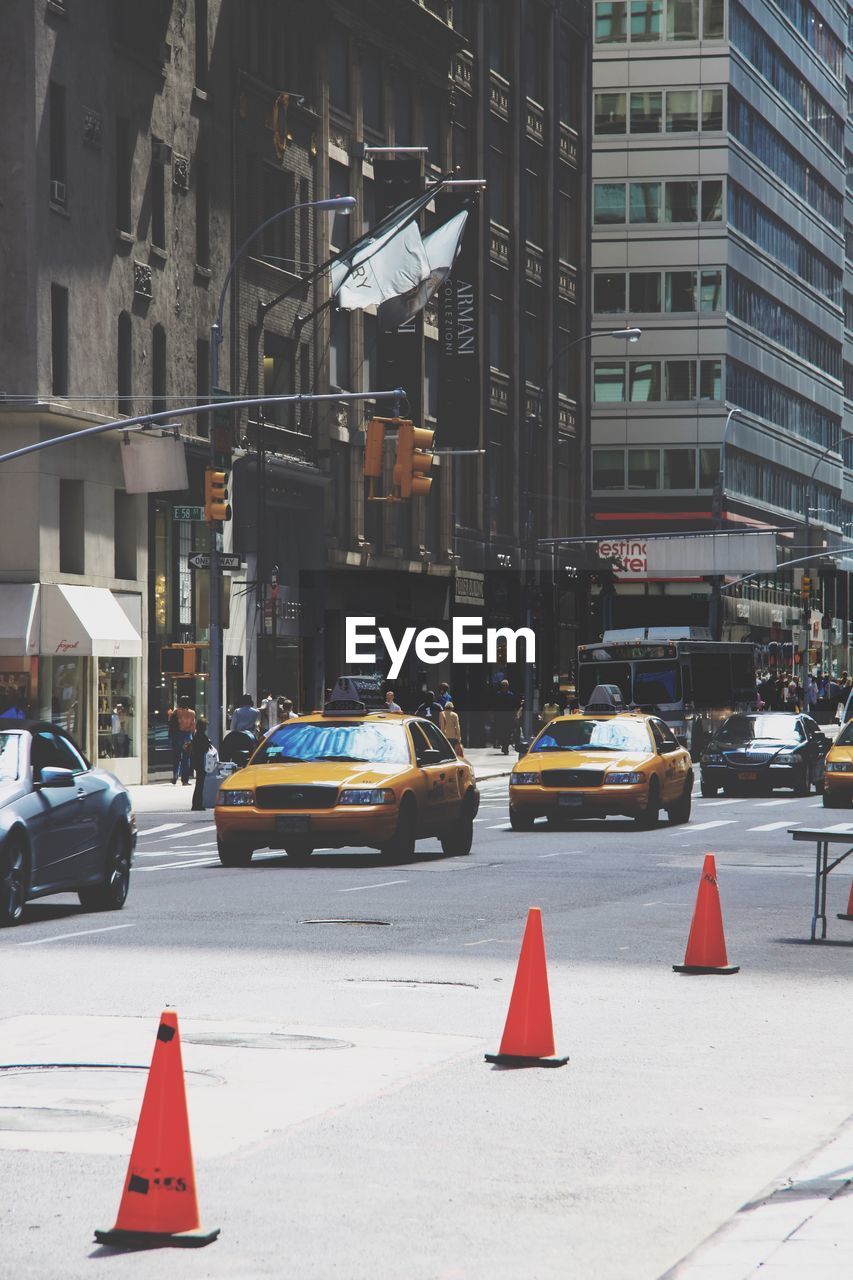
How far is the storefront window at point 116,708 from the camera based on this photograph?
43.9m

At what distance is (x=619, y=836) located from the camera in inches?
1160

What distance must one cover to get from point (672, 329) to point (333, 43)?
39.8m

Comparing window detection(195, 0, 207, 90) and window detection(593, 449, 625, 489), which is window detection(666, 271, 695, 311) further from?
window detection(195, 0, 207, 90)

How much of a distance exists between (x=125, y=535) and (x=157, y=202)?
23.5 feet

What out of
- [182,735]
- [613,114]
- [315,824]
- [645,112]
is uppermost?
[645,112]

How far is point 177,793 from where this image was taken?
41938 millimetres

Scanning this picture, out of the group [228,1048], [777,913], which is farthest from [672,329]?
[228,1048]

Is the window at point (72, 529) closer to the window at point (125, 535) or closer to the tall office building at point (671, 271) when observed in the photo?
the window at point (125, 535)

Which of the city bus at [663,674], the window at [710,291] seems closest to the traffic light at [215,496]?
the city bus at [663,674]

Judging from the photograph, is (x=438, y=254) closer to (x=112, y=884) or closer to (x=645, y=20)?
(x=112, y=884)

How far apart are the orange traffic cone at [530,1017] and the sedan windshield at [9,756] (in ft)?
24.9

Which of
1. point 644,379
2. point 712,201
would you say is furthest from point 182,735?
point 712,201

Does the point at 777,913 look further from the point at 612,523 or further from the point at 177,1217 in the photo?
the point at 612,523

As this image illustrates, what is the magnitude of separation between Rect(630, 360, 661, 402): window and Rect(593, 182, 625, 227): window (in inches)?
250
